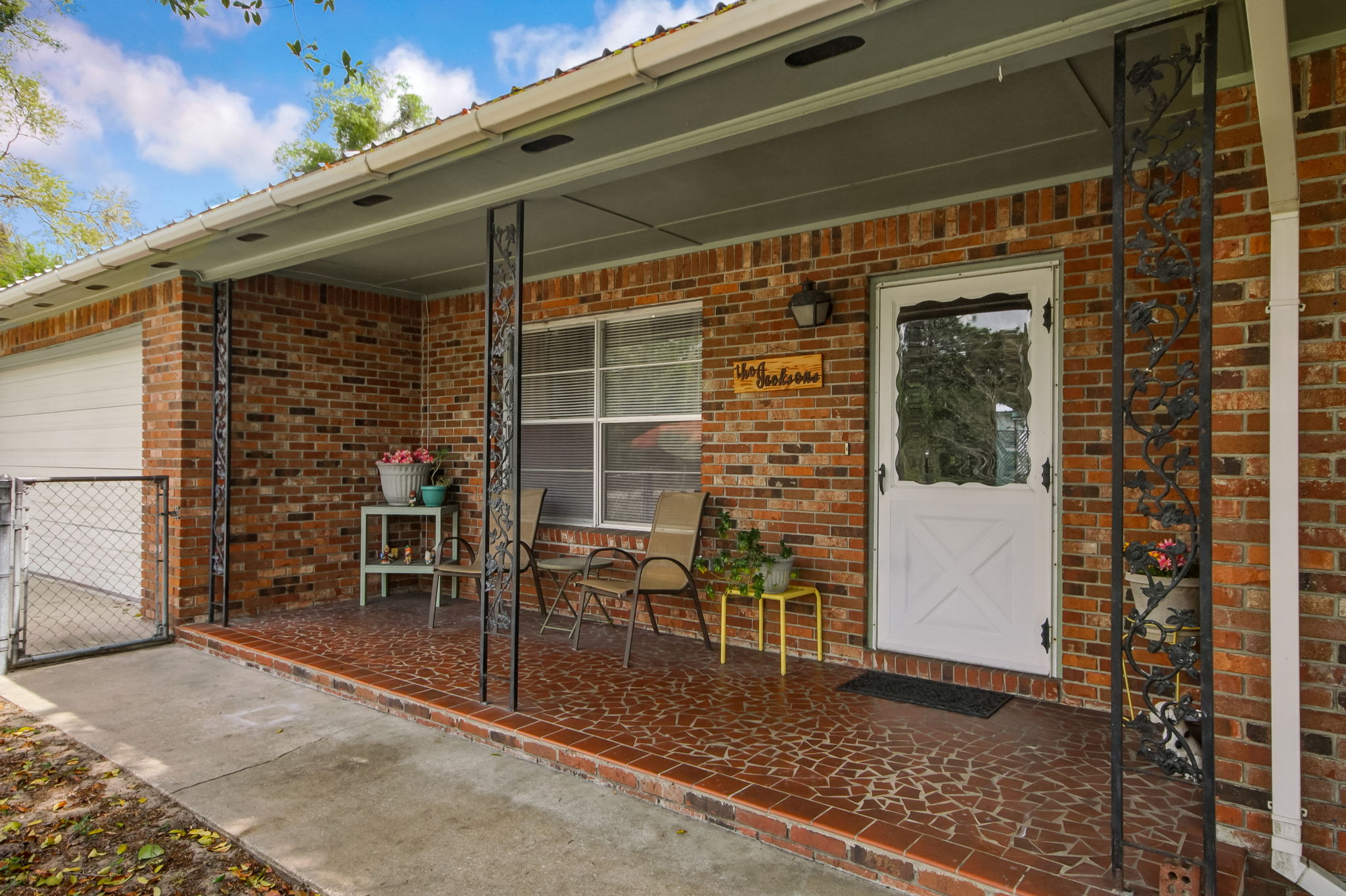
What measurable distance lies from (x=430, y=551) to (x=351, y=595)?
0.70m

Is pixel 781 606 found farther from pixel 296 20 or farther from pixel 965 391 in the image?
pixel 296 20

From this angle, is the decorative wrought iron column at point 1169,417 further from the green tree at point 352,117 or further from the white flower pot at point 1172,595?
the green tree at point 352,117

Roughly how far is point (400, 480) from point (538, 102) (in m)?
4.10

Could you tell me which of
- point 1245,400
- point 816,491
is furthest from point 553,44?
point 1245,400

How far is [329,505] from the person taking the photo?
6133 mm

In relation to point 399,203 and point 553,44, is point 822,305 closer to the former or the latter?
point 399,203

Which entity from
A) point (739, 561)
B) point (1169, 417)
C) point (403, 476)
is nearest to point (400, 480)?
point (403, 476)

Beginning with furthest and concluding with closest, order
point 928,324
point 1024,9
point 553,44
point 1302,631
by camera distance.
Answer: point 553,44 → point 928,324 → point 1302,631 → point 1024,9

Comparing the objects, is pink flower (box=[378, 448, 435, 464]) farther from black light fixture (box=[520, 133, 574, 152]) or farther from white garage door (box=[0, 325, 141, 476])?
black light fixture (box=[520, 133, 574, 152])

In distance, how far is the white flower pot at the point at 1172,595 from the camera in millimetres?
2723

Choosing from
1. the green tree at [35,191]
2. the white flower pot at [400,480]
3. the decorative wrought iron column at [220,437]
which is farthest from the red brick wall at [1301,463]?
the green tree at [35,191]

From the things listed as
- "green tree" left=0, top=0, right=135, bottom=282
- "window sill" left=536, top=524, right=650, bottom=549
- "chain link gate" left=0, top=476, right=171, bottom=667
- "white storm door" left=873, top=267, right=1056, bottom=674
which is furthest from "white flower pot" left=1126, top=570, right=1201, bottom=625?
"green tree" left=0, top=0, right=135, bottom=282

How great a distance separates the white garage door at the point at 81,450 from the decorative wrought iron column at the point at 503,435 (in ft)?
12.0

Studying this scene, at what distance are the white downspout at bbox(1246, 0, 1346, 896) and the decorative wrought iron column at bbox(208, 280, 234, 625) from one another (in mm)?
5715
